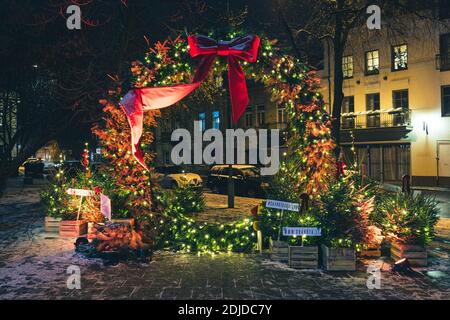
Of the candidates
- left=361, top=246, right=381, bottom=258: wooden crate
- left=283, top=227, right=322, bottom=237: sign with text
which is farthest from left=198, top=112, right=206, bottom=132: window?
left=283, top=227, right=322, bottom=237: sign with text

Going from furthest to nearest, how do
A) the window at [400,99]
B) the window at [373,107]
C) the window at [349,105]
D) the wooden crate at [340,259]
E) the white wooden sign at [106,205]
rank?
the window at [349,105], the window at [373,107], the window at [400,99], the white wooden sign at [106,205], the wooden crate at [340,259]

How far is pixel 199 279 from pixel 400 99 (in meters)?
27.1

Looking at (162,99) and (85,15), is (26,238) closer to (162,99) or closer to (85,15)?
(162,99)

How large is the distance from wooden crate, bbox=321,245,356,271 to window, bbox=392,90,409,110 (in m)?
24.5

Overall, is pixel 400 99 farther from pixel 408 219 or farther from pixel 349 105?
pixel 408 219

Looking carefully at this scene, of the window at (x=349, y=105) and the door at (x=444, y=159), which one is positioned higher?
the window at (x=349, y=105)

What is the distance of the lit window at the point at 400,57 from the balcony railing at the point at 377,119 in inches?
126

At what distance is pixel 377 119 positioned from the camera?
30.8m

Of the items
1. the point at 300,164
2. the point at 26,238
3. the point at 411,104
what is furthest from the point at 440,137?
the point at 26,238

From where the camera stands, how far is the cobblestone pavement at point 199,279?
6.04 meters

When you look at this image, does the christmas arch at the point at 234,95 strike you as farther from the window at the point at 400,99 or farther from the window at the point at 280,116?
the window at the point at 280,116

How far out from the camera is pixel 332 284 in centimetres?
652

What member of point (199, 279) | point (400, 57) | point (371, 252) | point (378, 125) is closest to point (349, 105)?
point (378, 125)

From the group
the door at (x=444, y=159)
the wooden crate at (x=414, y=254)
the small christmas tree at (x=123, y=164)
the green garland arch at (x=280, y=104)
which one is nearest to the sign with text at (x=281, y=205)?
the green garland arch at (x=280, y=104)
